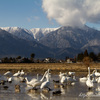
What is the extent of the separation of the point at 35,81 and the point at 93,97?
564 centimetres

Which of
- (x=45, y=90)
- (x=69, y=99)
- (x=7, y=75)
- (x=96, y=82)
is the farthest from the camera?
(x=7, y=75)

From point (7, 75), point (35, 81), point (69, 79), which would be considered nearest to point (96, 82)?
point (69, 79)

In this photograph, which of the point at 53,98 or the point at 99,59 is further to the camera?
the point at 99,59

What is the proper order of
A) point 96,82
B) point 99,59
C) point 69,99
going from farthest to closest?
point 99,59, point 96,82, point 69,99

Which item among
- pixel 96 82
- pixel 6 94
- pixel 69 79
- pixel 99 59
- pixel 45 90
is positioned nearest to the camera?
pixel 6 94

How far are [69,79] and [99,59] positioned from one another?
447ft

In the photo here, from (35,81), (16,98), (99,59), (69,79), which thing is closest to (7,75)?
(69,79)

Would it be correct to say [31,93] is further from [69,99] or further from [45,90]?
[69,99]

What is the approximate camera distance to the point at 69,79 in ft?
82.1

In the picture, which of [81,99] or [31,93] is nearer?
[81,99]

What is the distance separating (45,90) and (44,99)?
129 inches

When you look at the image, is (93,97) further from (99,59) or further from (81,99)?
Answer: (99,59)

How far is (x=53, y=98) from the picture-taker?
1683cm

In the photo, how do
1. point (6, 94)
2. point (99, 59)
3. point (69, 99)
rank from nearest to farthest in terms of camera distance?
point (69, 99) < point (6, 94) < point (99, 59)
